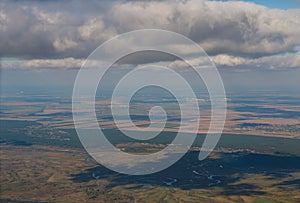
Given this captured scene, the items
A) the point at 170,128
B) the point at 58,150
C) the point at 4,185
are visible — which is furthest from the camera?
the point at 170,128

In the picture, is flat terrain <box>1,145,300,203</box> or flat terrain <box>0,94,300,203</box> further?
flat terrain <box>0,94,300,203</box>

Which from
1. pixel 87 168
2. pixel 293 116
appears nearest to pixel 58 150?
pixel 87 168

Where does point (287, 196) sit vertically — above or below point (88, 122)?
below

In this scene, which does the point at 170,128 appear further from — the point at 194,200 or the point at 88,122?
the point at 194,200

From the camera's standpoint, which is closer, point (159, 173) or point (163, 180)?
point (163, 180)

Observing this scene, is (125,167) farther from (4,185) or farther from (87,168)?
(4,185)

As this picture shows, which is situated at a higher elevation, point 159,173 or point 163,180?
point 159,173

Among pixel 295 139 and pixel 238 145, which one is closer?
pixel 238 145

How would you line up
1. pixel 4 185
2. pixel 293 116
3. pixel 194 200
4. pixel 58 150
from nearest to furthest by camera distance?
pixel 194 200 → pixel 4 185 → pixel 58 150 → pixel 293 116

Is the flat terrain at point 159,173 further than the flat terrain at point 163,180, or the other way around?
the flat terrain at point 159,173

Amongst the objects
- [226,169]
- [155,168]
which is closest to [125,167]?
[155,168]
